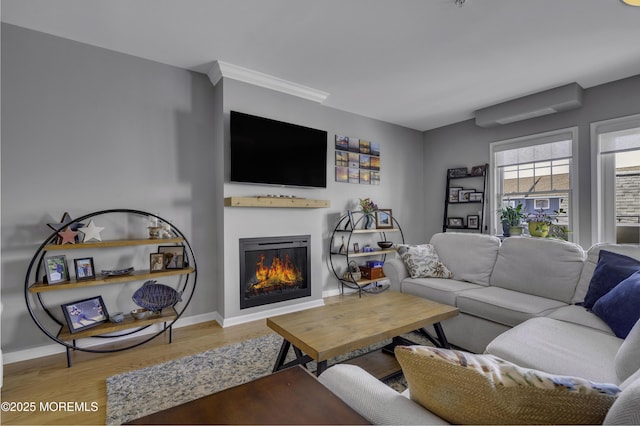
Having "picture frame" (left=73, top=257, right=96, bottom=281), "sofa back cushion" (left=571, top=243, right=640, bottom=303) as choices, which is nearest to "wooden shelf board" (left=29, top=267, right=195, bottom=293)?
"picture frame" (left=73, top=257, right=96, bottom=281)

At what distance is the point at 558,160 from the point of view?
3816mm

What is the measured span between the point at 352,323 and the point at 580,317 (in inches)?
58.3

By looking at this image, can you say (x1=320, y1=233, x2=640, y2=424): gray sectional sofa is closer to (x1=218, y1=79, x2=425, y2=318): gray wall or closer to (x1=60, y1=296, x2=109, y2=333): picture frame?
(x1=218, y1=79, x2=425, y2=318): gray wall

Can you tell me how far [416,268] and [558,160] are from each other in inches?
99.3

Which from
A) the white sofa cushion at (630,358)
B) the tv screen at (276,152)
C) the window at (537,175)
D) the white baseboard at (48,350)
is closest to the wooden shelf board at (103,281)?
the white baseboard at (48,350)

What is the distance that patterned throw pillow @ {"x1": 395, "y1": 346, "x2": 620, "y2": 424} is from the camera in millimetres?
638

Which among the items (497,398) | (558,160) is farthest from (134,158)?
(558,160)

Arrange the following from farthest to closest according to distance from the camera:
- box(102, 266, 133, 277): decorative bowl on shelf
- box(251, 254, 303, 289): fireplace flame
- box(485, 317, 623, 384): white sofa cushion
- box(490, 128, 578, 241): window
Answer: box(490, 128, 578, 241): window, box(251, 254, 303, 289): fireplace flame, box(102, 266, 133, 277): decorative bowl on shelf, box(485, 317, 623, 384): white sofa cushion

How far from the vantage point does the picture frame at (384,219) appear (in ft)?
14.8

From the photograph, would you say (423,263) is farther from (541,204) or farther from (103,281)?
(103,281)

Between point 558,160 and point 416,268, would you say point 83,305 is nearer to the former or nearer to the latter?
point 416,268

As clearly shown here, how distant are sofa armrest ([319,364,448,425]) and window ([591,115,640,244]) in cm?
389

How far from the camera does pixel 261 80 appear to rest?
321 centimetres

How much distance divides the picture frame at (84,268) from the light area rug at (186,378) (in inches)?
33.9
